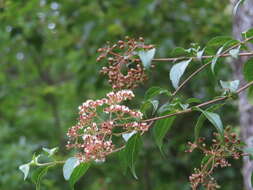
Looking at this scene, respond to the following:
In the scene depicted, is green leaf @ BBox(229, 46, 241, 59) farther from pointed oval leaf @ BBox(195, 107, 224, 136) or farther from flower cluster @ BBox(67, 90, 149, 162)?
flower cluster @ BBox(67, 90, 149, 162)

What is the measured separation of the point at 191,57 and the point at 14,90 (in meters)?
2.86

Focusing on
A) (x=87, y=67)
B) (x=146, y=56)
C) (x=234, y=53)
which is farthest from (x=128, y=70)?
(x=87, y=67)

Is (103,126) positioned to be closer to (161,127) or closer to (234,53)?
(161,127)

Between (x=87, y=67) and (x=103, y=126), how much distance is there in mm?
2224

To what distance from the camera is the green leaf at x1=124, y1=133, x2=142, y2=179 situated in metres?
1.16

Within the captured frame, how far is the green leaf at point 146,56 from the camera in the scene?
1.14 metres

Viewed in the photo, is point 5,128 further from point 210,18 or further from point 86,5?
point 210,18

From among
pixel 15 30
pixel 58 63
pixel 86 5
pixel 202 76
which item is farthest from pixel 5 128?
pixel 202 76

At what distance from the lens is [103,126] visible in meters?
1.11

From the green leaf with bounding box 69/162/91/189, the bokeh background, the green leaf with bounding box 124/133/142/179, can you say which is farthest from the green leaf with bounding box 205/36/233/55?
the bokeh background

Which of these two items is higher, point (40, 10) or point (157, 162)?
point (40, 10)

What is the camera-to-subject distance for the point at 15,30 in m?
3.04

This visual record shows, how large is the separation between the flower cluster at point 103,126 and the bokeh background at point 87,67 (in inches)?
64.8

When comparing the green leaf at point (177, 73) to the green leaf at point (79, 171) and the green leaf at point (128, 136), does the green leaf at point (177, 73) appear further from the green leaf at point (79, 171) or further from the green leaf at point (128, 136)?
the green leaf at point (79, 171)
